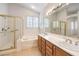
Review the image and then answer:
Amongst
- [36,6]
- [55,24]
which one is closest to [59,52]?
[55,24]

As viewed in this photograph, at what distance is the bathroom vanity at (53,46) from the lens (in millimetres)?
1613

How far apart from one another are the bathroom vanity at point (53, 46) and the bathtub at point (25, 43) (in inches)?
4.6

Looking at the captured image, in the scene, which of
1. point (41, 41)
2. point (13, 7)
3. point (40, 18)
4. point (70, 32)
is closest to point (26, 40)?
point (41, 41)

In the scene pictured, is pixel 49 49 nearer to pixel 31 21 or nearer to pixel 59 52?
pixel 59 52

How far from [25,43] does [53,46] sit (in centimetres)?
56

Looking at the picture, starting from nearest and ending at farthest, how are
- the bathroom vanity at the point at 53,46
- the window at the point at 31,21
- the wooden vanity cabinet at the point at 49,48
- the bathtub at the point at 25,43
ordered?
the bathroom vanity at the point at 53,46 < the wooden vanity cabinet at the point at 49,48 < the window at the point at 31,21 < the bathtub at the point at 25,43

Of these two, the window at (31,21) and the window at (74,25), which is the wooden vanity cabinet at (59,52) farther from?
the window at (31,21)

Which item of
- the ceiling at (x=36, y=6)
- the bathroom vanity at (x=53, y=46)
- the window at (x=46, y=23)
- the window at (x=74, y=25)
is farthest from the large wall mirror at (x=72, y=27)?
the ceiling at (x=36, y=6)

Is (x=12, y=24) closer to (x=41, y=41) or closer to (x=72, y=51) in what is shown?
(x=41, y=41)

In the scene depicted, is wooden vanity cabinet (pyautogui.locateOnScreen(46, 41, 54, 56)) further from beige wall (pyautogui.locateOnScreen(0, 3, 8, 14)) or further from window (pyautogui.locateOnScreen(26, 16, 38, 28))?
beige wall (pyautogui.locateOnScreen(0, 3, 8, 14))

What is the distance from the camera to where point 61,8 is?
Answer: 7.09ft

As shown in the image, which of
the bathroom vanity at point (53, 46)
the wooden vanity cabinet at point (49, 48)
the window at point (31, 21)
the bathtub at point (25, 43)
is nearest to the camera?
the bathroom vanity at point (53, 46)

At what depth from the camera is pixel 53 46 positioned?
1954 millimetres

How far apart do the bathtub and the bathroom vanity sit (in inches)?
4.6
